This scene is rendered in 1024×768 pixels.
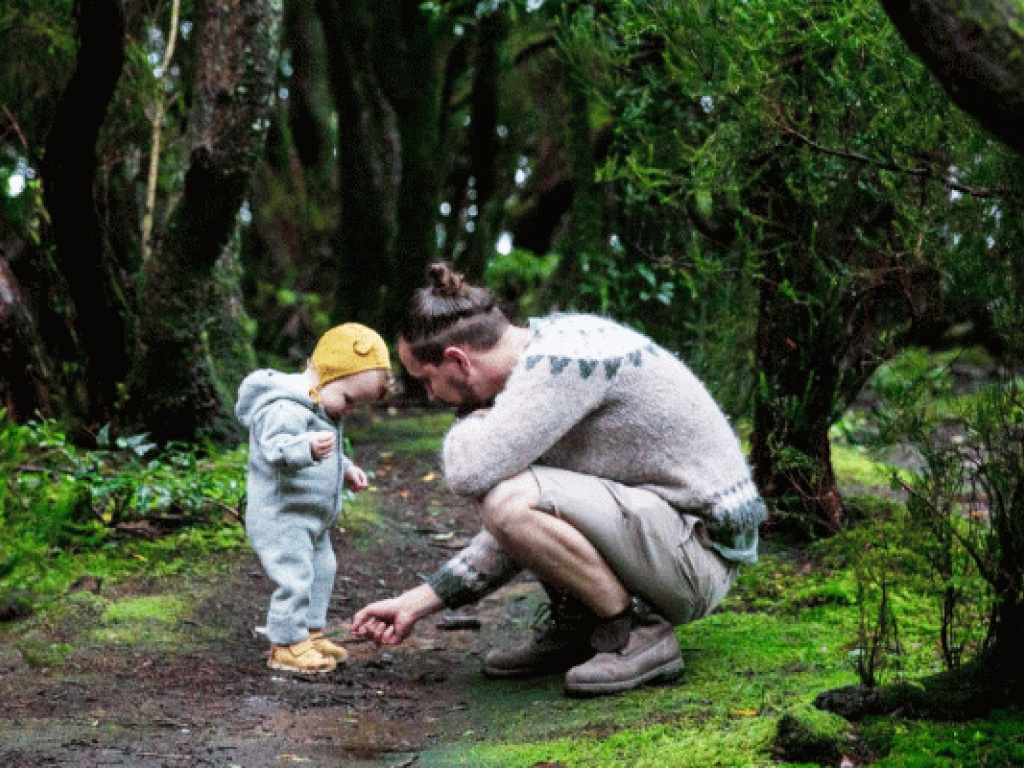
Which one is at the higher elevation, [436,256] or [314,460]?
[436,256]

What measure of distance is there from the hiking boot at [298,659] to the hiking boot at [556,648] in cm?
62

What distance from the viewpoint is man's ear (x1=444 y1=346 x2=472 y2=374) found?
4172mm

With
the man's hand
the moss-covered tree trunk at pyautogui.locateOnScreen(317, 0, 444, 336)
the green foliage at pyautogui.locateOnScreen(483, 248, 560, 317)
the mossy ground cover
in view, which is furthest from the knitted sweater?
the green foliage at pyautogui.locateOnScreen(483, 248, 560, 317)

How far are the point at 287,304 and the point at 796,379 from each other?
860cm

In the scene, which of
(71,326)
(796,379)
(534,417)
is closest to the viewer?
(534,417)

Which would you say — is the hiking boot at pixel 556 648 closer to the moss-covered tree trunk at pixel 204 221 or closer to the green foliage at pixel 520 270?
the moss-covered tree trunk at pixel 204 221

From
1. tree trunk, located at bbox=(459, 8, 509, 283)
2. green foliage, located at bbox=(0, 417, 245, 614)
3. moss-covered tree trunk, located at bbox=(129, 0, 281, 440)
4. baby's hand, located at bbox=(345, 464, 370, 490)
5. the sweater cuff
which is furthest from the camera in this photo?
tree trunk, located at bbox=(459, 8, 509, 283)

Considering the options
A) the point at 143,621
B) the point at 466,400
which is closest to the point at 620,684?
the point at 466,400

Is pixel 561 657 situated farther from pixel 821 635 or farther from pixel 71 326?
pixel 71 326

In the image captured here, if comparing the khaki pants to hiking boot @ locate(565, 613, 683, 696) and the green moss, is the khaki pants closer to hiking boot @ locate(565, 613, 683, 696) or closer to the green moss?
hiking boot @ locate(565, 613, 683, 696)

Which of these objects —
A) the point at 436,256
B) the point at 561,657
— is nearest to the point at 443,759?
the point at 561,657

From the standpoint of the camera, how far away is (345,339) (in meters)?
4.62

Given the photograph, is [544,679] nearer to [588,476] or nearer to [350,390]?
[588,476]

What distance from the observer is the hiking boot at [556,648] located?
4438 mm
